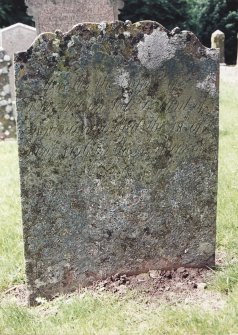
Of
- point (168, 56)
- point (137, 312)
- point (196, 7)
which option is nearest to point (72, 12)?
point (168, 56)

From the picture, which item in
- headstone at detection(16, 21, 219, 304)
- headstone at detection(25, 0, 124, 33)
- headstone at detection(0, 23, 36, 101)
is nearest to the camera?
headstone at detection(16, 21, 219, 304)

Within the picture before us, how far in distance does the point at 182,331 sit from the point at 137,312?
345 mm

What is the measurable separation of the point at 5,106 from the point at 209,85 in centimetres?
678

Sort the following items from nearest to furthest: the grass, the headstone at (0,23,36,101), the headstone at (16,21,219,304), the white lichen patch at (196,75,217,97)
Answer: the grass, the headstone at (16,21,219,304), the white lichen patch at (196,75,217,97), the headstone at (0,23,36,101)

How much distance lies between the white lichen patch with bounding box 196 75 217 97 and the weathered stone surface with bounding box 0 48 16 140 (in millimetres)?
6659

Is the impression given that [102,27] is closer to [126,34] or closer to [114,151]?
[126,34]

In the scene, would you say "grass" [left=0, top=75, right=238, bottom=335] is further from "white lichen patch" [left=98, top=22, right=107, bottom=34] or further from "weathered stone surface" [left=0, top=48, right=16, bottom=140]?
"weathered stone surface" [left=0, top=48, right=16, bottom=140]

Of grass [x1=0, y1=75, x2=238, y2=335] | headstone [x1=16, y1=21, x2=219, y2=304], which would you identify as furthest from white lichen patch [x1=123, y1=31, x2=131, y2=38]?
grass [x1=0, y1=75, x2=238, y2=335]

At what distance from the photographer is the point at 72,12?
10211 millimetres

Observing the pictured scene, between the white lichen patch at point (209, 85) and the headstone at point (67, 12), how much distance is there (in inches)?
270

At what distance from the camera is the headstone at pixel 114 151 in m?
3.26

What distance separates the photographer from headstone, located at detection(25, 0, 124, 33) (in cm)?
991

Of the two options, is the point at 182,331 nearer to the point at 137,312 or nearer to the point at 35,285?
the point at 137,312

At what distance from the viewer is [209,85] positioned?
11.3 feet
